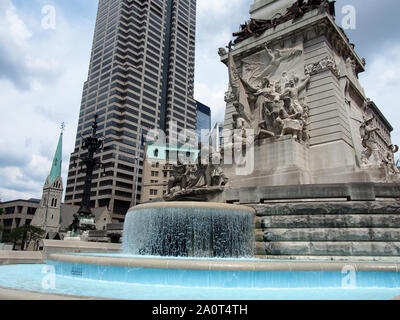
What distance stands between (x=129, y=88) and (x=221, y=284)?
103700 mm

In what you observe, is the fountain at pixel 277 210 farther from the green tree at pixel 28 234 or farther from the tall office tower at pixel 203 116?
the tall office tower at pixel 203 116

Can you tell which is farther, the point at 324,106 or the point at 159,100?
the point at 159,100

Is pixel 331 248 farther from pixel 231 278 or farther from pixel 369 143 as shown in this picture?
pixel 369 143

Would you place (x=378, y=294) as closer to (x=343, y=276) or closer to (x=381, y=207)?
(x=343, y=276)

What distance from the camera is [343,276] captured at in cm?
736

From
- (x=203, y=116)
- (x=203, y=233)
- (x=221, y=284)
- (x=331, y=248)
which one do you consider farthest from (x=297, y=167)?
(x=203, y=116)

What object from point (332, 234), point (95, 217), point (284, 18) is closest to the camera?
point (332, 234)

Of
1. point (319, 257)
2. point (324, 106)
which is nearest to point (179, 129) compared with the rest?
point (324, 106)

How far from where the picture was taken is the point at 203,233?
11539mm

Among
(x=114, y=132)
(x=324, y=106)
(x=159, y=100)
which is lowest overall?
(x=324, y=106)

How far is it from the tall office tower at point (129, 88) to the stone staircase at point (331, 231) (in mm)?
86155
